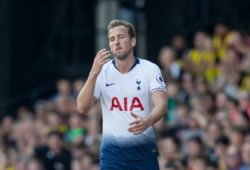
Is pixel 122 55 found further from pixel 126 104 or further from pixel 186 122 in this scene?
pixel 186 122

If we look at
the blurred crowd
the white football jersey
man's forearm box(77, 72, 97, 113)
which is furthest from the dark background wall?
man's forearm box(77, 72, 97, 113)

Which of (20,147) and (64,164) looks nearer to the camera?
(64,164)

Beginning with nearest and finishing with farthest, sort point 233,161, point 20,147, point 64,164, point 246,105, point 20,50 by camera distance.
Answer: point 233,161 < point 246,105 < point 64,164 < point 20,147 < point 20,50

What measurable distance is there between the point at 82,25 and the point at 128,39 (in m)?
10.6

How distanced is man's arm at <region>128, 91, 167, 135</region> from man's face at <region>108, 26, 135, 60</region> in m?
0.53

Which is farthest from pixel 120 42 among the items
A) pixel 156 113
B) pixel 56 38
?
pixel 56 38

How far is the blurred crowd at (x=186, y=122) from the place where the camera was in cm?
1572

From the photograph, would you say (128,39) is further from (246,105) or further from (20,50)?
(20,50)

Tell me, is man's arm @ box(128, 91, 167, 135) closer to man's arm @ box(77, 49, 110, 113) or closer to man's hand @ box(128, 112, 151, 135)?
man's hand @ box(128, 112, 151, 135)

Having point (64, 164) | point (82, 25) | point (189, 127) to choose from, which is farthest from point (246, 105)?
point (82, 25)

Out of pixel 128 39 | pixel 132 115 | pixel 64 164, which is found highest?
pixel 128 39

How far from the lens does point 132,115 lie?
445 inches

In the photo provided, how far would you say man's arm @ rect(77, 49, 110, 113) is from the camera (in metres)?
11.5

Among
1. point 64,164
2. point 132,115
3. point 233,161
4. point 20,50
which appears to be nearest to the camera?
point 132,115
